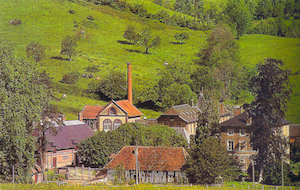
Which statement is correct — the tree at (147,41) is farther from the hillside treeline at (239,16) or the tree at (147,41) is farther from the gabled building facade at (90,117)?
the gabled building facade at (90,117)

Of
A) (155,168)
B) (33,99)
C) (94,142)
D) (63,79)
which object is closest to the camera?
(33,99)

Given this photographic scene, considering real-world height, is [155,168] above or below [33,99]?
below

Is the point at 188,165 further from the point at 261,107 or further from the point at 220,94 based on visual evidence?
the point at 220,94

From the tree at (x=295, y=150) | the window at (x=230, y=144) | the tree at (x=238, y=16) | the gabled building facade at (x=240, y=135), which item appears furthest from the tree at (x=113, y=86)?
the tree at (x=238, y=16)

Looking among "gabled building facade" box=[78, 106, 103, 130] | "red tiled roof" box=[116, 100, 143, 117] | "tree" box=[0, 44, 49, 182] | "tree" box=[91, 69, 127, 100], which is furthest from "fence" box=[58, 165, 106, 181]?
"tree" box=[91, 69, 127, 100]

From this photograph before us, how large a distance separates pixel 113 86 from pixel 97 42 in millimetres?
50899

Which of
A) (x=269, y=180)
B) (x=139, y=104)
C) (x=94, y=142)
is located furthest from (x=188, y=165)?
(x=139, y=104)

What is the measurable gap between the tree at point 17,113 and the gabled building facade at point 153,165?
11.0m

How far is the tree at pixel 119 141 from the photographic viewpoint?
186 ft

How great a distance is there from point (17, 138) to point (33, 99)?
552cm

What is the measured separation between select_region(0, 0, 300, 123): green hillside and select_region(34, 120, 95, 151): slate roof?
3914cm

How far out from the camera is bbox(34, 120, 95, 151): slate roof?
202ft

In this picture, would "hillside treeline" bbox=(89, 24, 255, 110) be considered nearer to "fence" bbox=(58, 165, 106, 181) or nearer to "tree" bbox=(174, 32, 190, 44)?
"tree" bbox=(174, 32, 190, 44)

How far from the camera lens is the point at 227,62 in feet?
428
